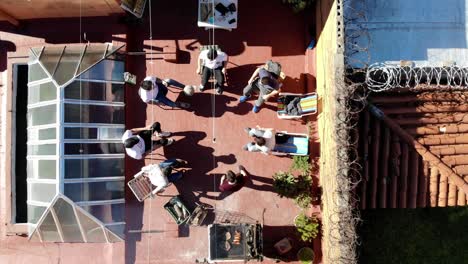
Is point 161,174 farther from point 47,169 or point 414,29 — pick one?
point 414,29

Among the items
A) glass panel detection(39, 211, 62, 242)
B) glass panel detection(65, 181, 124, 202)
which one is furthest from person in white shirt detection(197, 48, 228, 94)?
glass panel detection(39, 211, 62, 242)

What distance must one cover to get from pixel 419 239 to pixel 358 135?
3.75 metres

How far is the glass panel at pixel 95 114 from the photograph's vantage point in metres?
10.2

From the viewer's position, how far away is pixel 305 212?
10.6 metres

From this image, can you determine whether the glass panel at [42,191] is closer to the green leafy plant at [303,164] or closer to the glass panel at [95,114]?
the glass panel at [95,114]

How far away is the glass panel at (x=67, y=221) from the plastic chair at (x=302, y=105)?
5491 millimetres

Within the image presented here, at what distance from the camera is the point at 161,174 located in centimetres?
997

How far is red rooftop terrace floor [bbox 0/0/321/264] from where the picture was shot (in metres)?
10.9

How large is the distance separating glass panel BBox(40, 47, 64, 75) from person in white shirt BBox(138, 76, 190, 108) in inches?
83.0

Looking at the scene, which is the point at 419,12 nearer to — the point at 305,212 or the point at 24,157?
the point at 305,212

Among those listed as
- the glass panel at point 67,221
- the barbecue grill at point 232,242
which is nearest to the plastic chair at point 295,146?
the barbecue grill at point 232,242

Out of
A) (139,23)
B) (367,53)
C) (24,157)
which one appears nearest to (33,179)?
(24,157)

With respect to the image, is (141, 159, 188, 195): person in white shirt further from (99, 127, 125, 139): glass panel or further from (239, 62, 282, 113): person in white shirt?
(239, 62, 282, 113): person in white shirt

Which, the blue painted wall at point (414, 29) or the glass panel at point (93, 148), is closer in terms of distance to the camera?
the blue painted wall at point (414, 29)
